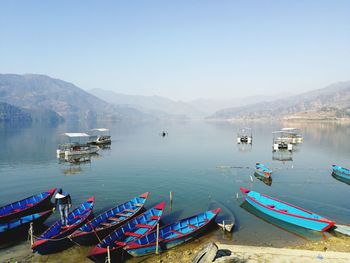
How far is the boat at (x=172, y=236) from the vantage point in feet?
72.2

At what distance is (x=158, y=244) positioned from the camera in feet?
74.7

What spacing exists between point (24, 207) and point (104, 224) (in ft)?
41.5

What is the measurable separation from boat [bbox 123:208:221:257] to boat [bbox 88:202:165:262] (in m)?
1.05

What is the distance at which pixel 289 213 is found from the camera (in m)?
29.0

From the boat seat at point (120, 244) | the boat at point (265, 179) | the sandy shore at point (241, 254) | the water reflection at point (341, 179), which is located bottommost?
the water reflection at point (341, 179)

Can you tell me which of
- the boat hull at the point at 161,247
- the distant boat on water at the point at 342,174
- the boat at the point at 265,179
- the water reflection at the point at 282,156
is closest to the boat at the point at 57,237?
the boat hull at the point at 161,247

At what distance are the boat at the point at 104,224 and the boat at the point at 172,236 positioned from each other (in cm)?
372

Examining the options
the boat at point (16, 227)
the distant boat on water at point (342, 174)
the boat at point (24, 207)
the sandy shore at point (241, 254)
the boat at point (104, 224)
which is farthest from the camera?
the distant boat on water at point (342, 174)

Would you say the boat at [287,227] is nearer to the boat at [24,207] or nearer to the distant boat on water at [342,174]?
the boat at [24,207]

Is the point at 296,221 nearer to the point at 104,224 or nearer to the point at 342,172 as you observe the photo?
the point at 104,224

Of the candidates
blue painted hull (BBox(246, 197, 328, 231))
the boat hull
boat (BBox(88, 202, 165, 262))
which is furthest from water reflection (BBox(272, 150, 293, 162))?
the boat hull

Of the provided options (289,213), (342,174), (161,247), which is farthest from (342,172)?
(161,247)

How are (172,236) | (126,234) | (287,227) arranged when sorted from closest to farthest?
(126,234) → (172,236) → (287,227)

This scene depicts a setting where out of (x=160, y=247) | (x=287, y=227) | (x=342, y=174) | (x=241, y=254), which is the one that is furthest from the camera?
(x=342, y=174)
